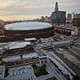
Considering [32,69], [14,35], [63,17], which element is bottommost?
[32,69]

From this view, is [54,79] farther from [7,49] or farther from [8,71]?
[7,49]

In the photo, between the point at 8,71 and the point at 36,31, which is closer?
the point at 8,71

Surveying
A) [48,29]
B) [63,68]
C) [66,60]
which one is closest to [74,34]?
[48,29]

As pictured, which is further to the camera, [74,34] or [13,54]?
[74,34]

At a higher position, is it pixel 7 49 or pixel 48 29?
pixel 48 29

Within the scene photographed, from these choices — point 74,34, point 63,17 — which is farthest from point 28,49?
point 63,17

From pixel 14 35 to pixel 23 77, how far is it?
55.2 ft

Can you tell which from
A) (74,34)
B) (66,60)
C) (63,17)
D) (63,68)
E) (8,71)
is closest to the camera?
(8,71)

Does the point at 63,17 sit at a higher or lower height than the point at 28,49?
higher

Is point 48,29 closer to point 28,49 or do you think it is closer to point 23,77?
point 28,49

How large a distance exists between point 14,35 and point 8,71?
15431 millimetres

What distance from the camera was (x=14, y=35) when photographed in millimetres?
24594

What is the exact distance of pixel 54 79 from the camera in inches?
348

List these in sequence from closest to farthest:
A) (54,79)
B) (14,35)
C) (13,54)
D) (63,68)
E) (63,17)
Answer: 1. (54,79)
2. (63,68)
3. (13,54)
4. (14,35)
5. (63,17)
